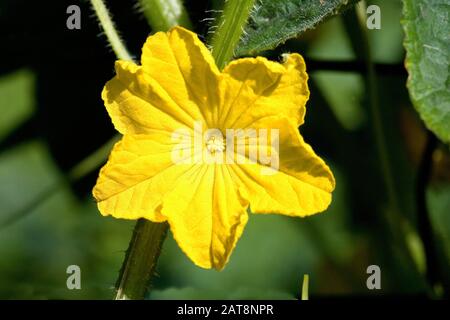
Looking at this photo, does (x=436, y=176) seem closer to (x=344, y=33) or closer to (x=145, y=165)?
(x=344, y=33)

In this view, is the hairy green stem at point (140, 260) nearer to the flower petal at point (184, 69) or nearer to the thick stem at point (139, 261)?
the thick stem at point (139, 261)

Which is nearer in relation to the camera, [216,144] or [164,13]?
[216,144]

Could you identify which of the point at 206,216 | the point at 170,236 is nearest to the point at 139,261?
the point at 206,216

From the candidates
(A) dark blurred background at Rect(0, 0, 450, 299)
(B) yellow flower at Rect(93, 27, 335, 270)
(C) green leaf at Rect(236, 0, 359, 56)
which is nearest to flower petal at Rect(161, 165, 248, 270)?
(B) yellow flower at Rect(93, 27, 335, 270)

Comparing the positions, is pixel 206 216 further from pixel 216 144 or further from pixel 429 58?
pixel 429 58
